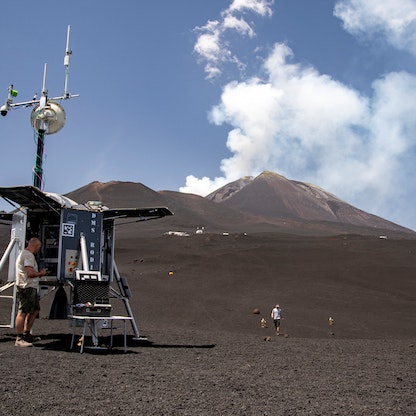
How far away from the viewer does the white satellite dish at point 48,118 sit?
40.4ft

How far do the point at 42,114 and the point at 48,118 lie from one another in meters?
0.16

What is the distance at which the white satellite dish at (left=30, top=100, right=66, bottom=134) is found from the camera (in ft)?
40.4

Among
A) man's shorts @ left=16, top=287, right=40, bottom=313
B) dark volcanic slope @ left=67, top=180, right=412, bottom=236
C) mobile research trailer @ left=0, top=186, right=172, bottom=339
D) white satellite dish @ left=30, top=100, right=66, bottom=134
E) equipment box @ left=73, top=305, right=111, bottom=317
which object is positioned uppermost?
dark volcanic slope @ left=67, top=180, right=412, bottom=236

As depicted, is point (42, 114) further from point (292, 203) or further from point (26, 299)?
point (292, 203)

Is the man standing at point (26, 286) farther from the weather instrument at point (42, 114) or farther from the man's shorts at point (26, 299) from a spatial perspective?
the weather instrument at point (42, 114)

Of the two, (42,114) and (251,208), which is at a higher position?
(251,208)

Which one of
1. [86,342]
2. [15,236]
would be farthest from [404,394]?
[15,236]

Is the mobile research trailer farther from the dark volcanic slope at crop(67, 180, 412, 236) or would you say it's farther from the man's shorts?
the dark volcanic slope at crop(67, 180, 412, 236)

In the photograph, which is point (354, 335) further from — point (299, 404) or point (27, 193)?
point (299, 404)

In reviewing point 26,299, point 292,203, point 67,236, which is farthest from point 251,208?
point 26,299

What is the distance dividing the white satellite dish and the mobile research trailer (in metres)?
2.27

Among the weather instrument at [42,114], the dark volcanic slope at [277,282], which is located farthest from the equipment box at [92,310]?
the dark volcanic slope at [277,282]

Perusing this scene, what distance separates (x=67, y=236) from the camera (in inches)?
400

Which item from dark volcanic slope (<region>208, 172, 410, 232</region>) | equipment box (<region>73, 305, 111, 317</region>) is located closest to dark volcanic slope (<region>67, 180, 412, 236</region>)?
dark volcanic slope (<region>208, 172, 410, 232</region>)
